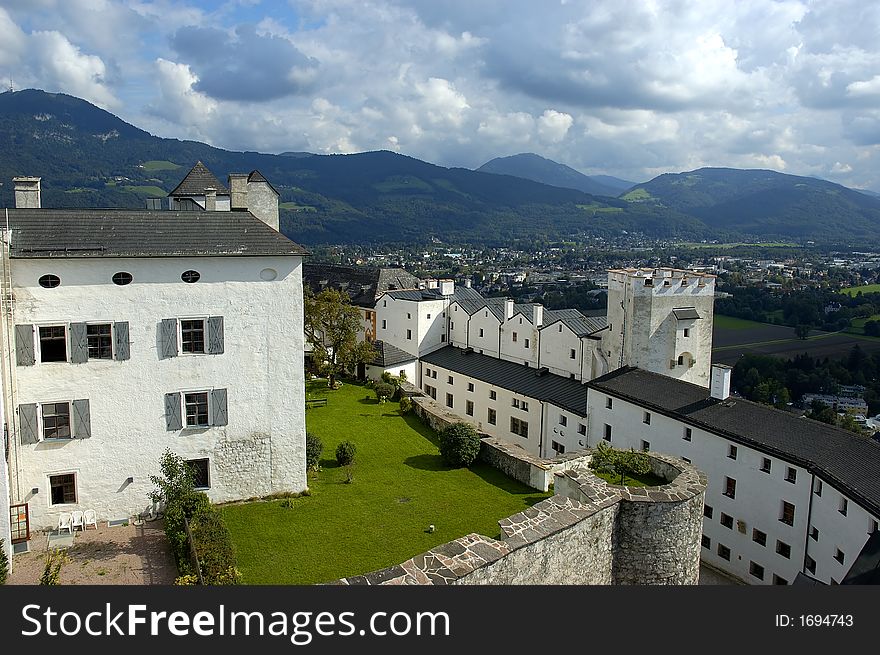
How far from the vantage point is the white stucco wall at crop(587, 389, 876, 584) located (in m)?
21.5

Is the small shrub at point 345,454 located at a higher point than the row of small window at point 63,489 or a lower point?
lower

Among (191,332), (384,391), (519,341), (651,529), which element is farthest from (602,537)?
(519,341)

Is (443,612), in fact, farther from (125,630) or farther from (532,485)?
(532,485)

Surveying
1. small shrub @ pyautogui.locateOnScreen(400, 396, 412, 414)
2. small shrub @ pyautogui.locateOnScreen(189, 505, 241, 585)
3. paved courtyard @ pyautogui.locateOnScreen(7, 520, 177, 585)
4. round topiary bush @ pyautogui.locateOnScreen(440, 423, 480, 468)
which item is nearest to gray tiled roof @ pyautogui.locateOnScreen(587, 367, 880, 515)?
round topiary bush @ pyautogui.locateOnScreen(440, 423, 480, 468)

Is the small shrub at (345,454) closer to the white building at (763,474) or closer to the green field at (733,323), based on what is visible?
the white building at (763,474)

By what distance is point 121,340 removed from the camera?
21703 millimetres

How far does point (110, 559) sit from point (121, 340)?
6.94 m

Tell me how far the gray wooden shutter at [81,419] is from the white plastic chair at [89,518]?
2.54 meters

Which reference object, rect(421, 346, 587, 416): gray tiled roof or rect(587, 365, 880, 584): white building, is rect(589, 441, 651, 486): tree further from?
rect(421, 346, 587, 416): gray tiled roof

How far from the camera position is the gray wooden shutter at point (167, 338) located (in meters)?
22.2

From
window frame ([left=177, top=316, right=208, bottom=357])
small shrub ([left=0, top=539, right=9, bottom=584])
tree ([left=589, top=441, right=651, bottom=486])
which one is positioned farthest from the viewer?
window frame ([left=177, top=316, right=208, bottom=357])

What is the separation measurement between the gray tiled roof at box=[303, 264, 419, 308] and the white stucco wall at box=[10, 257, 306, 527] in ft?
131

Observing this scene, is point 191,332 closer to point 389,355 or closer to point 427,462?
point 427,462

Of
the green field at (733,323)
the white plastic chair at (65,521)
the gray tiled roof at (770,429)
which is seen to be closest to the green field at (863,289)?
the green field at (733,323)
